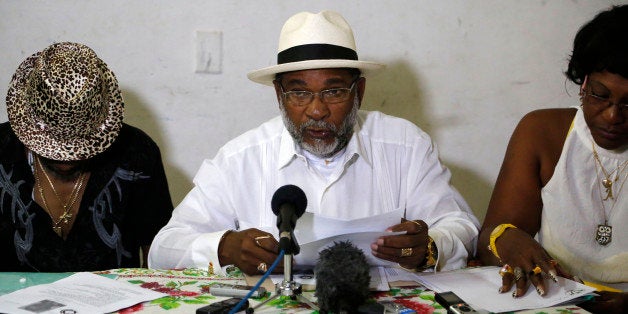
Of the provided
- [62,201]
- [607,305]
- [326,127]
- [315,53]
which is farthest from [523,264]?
[62,201]

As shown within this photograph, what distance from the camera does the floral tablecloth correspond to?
1.58 m

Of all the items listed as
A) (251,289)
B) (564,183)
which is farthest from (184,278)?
(564,183)

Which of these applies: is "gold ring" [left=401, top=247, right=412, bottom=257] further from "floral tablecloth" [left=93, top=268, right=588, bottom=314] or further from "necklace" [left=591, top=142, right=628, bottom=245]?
"necklace" [left=591, top=142, right=628, bottom=245]

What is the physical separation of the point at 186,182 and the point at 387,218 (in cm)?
175

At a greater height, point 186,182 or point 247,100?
point 247,100

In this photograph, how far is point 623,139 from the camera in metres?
2.29

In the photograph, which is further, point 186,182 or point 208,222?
point 186,182

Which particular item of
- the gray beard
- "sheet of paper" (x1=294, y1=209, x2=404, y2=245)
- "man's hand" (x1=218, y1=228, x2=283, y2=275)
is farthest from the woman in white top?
"man's hand" (x1=218, y1=228, x2=283, y2=275)

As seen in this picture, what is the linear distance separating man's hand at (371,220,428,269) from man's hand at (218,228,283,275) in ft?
1.03

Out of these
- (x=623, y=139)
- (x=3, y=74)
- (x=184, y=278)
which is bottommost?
(x=184, y=278)

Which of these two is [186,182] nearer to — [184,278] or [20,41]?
[20,41]

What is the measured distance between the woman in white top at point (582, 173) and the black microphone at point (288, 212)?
0.82 metres

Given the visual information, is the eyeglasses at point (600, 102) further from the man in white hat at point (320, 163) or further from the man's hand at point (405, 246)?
the man's hand at point (405, 246)

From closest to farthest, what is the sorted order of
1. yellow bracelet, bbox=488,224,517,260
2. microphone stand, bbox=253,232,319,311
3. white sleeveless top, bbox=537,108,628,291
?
microphone stand, bbox=253,232,319,311 → yellow bracelet, bbox=488,224,517,260 → white sleeveless top, bbox=537,108,628,291
